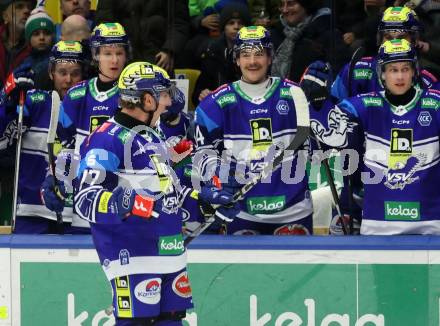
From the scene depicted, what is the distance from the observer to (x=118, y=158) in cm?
571

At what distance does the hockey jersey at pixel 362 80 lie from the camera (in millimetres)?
7125

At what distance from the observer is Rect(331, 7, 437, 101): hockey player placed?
A: 7125 mm

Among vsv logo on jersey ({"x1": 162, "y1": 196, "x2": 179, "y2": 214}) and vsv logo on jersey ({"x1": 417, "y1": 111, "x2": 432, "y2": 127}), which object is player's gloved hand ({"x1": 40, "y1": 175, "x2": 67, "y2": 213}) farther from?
vsv logo on jersey ({"x1": 417, "y1": 111, "x2": 432, "y2": 127})

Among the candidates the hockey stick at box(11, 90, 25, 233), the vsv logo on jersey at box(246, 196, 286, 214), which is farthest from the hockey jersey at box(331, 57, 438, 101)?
the hockey stick at box(11, 90, 25, 233)

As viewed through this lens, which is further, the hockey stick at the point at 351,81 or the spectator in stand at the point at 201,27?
the spectator in stand at the point at 201,27

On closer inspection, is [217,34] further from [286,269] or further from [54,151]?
[286,269]

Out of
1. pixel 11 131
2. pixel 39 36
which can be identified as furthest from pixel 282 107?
pixel 39 36

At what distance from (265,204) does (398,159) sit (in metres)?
0.72

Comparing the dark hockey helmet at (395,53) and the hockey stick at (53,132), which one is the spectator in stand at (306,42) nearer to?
the dark hockey helmet at (395,53)

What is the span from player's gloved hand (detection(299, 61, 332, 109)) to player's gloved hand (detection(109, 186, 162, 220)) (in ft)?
5.62

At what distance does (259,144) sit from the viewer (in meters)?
6.84

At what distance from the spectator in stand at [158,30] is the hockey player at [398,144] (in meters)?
1.34

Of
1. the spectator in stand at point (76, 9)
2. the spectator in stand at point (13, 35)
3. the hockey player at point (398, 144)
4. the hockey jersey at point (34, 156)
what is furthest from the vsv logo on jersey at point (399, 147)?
the spectator in stand at point (13, 35)

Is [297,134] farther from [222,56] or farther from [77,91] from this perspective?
[77,91]
